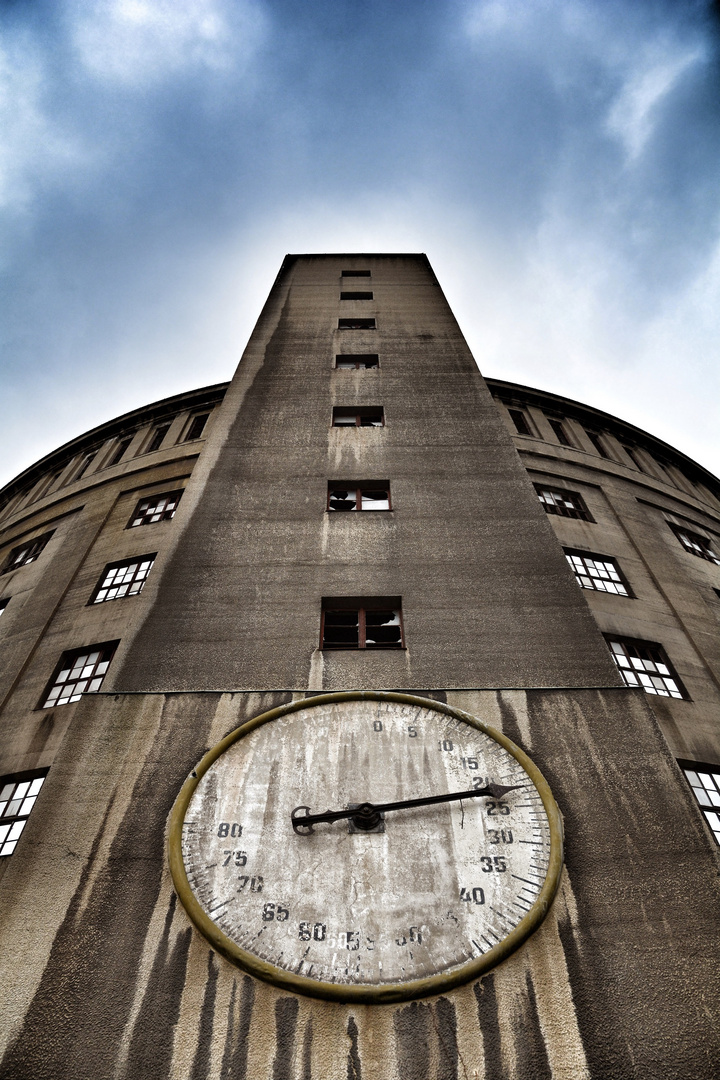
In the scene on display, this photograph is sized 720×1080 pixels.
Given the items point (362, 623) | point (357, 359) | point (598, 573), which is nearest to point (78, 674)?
point (362, 623)

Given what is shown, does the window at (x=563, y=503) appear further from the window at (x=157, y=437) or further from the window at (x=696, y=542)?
the window at (x=157, y=437)

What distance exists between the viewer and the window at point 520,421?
2493 centimetres

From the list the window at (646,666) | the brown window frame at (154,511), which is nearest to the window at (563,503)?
the window at (646,666)

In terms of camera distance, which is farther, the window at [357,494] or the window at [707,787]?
the window at [357,494]

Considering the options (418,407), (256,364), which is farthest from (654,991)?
(256,364)

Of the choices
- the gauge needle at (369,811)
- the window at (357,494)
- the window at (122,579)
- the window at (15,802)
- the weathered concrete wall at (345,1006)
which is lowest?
the weathered concrete wall at (345,1006)

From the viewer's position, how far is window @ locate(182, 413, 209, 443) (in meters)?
24.7

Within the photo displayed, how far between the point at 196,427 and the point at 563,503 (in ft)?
45.5

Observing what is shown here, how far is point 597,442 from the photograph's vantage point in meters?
26.3

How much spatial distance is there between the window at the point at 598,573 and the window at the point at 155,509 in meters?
11.8

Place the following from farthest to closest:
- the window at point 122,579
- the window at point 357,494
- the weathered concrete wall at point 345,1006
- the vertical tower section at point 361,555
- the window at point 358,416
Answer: the window at point 122,579
the window at point 358,416
the window at point 357,494
the vertical tower section at point 361,555
the weathered concrete wall at point 345,1006

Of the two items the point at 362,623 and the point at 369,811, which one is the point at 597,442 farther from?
the point at 369,811

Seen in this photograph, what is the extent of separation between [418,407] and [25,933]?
44.1 ft

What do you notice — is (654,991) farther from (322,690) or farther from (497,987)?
(322,690)
